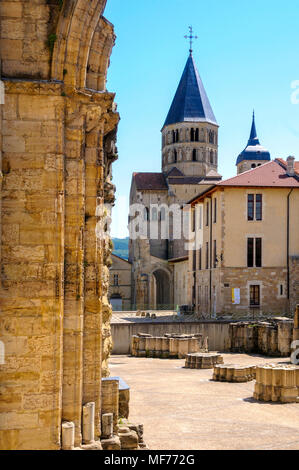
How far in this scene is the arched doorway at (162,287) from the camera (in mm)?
68981

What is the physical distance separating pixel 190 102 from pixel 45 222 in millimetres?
76891

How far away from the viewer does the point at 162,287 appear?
73562 mm

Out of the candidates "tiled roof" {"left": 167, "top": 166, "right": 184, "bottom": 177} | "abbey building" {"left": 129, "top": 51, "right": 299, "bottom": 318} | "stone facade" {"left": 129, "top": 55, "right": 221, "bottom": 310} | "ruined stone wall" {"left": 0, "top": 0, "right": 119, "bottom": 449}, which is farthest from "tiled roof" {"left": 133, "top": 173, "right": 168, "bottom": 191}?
"ruined stone wall" {"left": 0, "top": 0, "right": 119, "bottom": 449}

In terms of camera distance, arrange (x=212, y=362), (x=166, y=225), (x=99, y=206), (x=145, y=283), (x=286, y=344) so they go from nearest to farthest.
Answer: (x=99, y=206), (x=212, y=362), (x=286, y=344), (x=145, y=283), (x=166, y=225)

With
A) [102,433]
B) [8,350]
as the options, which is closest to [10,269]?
[8,350]

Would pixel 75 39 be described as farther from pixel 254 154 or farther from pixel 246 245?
pixel 254 154

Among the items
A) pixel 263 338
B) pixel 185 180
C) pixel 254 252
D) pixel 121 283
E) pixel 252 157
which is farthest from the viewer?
pixel 252 157

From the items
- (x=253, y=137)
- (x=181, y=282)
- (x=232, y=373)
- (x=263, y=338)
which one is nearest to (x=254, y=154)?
(x=253, y=137)

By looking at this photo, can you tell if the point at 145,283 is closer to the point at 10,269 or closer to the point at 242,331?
the point at 242,331

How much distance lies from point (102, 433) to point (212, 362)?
16.7 meters

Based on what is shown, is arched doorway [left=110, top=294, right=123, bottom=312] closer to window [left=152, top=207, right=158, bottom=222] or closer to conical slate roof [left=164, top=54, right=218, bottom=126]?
window [left=152, top=207, right=158, bottom=222]

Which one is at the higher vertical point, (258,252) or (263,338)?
(258,252)

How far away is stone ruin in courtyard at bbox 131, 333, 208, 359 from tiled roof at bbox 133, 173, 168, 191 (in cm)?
4816
